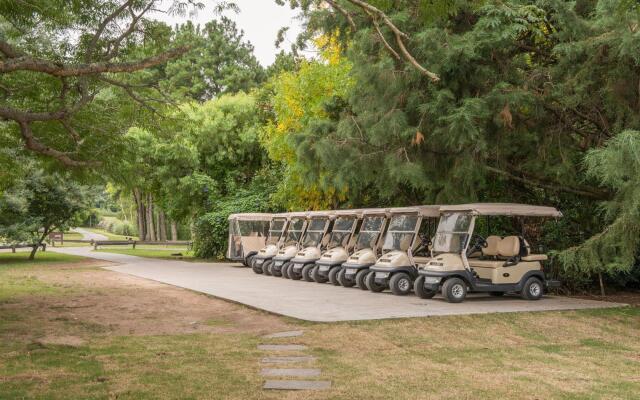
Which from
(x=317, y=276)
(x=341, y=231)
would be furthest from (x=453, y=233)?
(x=317, y=276)

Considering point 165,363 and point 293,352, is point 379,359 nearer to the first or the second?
point 293,352

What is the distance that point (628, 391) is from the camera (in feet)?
20.9

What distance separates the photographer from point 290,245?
19672 millimetres

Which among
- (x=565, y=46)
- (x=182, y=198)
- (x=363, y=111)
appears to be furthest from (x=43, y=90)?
(x=182, y=198)

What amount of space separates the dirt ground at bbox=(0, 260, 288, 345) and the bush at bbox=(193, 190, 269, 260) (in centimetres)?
1004

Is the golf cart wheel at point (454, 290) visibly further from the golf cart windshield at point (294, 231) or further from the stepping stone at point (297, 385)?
the golf cart windshield at point (294, 231)

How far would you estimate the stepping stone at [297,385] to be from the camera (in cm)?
625

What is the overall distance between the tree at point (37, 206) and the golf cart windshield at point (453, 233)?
1473cm

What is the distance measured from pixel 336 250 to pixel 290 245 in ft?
10.1

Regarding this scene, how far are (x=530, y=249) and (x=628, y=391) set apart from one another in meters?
7.51

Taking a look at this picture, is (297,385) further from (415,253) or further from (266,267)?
(266,267)

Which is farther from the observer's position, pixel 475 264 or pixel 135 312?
pixel 475 264

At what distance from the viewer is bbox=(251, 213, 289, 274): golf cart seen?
19984mm

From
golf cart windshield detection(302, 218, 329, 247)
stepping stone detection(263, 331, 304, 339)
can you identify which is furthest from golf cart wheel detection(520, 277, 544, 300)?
golf cart windshield detection(302, 218, 329, 247)
